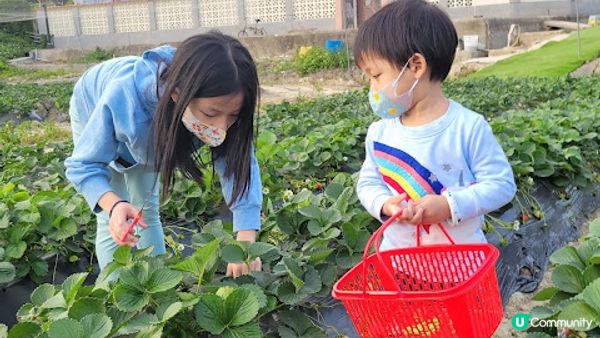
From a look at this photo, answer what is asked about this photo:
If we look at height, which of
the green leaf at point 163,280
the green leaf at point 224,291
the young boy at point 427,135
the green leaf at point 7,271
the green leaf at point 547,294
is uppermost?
the young boy at point 427,135

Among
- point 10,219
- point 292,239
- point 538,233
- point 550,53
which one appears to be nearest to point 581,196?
point 538,233

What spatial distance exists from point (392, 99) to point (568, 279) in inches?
28.1

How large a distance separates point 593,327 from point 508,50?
18376 mm

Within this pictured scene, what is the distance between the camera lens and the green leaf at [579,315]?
4.98 feet

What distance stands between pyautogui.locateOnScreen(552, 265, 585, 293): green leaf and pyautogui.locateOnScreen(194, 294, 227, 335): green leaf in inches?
35.0

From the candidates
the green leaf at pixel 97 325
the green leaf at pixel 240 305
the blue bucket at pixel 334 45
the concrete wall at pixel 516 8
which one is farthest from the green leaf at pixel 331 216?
the blue bucket at pixel 334 45

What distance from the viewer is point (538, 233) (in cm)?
353

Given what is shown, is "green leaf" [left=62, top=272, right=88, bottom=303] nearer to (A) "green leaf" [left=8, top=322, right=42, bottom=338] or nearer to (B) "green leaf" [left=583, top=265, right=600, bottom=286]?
(A) "green leaf" [left=8, top=322, right=42, bottom=338]

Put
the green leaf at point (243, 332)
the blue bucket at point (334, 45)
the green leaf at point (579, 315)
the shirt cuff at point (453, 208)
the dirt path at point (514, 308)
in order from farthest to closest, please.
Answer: the blue bucket at point (334, 45) < the dirt path at point (514, 308) < the shirt cuff at point (453, 208) < the green leaf at point (243, 332) < the green leaf at point (579, 315)

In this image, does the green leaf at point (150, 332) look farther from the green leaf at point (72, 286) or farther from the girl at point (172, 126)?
the girl at point (172, 126)

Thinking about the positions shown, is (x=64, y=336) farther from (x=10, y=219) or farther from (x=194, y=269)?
(x=10, y=219)

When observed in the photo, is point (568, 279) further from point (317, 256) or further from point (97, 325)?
point (97, 325)

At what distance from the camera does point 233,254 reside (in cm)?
212

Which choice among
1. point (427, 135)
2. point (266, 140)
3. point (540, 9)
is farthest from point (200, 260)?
point (540, 9)
